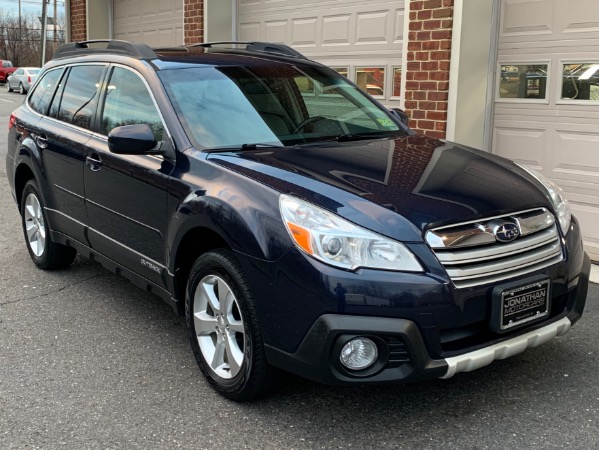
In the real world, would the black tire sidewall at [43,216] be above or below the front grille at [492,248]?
below

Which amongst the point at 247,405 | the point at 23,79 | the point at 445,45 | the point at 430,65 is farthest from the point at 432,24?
the point at 23,79

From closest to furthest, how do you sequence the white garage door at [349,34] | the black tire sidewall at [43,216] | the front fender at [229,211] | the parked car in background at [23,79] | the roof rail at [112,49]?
the front fender at [229,211]
the roof rail at [112,49]
the black tire sidewall at [43,216]
the white garage door at [349,34]
the parked car in background at [23,79]

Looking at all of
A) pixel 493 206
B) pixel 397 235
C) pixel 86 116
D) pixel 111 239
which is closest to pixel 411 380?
pixel 397 235

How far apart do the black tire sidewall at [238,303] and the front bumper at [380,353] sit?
0.68 feet

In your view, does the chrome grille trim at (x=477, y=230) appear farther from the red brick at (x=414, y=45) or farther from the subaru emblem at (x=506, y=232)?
the red brick at (x=414, y=45)

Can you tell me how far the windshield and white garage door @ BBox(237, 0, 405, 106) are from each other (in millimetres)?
3200

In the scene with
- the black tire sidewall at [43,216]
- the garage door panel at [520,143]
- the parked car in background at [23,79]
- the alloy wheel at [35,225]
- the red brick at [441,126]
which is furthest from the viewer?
the parked car in background at [23,79]

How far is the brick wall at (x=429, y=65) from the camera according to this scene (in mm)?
6469

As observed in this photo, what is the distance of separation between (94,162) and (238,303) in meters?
1.76

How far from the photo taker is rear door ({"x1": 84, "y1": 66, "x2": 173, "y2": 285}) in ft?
12.4

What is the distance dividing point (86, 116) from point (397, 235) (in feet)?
8.93

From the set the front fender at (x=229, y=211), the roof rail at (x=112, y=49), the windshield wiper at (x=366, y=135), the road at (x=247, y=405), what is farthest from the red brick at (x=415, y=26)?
the front fender at (x=229, y=211)

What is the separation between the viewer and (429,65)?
666 cm

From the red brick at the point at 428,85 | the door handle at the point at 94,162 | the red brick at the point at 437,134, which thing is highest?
the red brick at the point at 428,85
